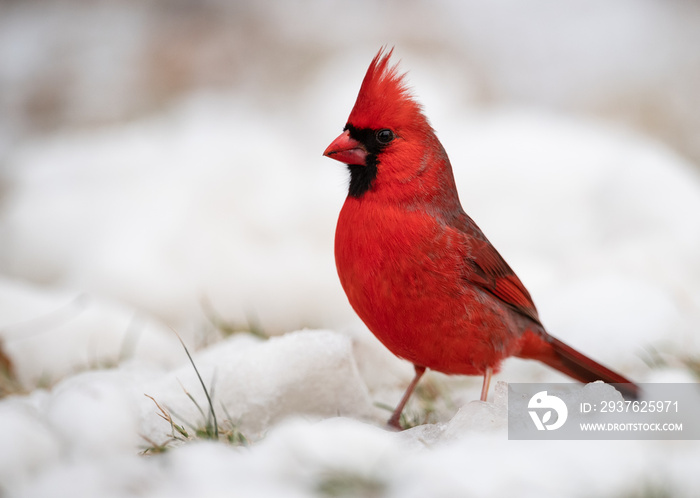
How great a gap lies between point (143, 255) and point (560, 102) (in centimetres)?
313

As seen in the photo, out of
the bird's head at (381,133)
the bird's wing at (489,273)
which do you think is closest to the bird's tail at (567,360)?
the bird's wing at (489,273)

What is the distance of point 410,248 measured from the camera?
5.92ft

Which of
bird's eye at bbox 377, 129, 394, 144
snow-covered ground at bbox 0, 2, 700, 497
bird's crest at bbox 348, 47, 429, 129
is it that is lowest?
snow-covered ground at bbox 0, 2, 700, 497

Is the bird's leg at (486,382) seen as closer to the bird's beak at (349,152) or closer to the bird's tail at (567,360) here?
the bird's tail at (567,360)

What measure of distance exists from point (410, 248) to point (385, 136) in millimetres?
308

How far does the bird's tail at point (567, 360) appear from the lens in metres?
2.14

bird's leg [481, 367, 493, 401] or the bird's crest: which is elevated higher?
the bird's crest

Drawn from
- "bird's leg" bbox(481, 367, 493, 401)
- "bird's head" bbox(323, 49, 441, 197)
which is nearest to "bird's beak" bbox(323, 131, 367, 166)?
"bird's head" bbox(323, 49, 441, 197)

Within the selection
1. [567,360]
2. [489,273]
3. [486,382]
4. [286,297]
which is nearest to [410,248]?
[489,273]

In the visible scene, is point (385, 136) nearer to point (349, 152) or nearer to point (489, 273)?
point (349, 152)

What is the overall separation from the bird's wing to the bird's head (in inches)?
9.7

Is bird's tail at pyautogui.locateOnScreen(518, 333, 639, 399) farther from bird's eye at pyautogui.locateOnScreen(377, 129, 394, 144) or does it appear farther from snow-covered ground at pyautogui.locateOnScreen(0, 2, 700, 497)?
bird's eye at pyautogui.locateOnScreen(377, 129, 394, 144)

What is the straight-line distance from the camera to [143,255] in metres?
3.81

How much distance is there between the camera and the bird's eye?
6.21 ft
